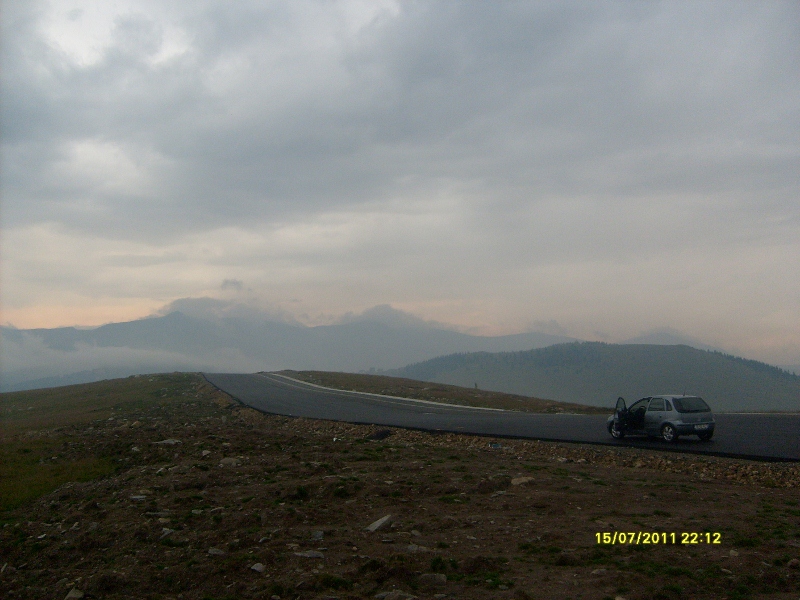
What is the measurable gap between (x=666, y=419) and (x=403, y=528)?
14184mm

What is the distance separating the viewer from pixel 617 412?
21188 millimetres

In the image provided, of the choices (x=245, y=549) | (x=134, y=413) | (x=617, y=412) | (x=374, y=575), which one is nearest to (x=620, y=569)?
(x=374, y=575)

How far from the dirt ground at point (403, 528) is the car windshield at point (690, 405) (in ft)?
13.6

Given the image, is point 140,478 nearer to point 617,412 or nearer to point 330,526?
point 330,526

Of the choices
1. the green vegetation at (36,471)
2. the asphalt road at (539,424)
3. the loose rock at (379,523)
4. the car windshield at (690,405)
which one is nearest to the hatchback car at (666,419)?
the car windshield at (690,405)

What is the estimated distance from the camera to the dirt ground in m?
7.48

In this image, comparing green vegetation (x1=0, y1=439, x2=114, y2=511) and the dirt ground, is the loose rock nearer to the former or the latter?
the dirt ground

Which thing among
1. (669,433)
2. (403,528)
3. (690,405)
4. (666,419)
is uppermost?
(690,405)

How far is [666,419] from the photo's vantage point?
67.1ft

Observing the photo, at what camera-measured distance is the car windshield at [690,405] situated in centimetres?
2039

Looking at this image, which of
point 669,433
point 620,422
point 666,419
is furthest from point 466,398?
point 669,433

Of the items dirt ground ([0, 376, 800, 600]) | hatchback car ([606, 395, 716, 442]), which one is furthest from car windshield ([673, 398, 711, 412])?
dirt ground ([0, 376, 800, 600])

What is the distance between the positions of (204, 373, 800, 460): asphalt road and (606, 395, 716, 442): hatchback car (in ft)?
1.09

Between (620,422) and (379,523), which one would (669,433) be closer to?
(620,422)
